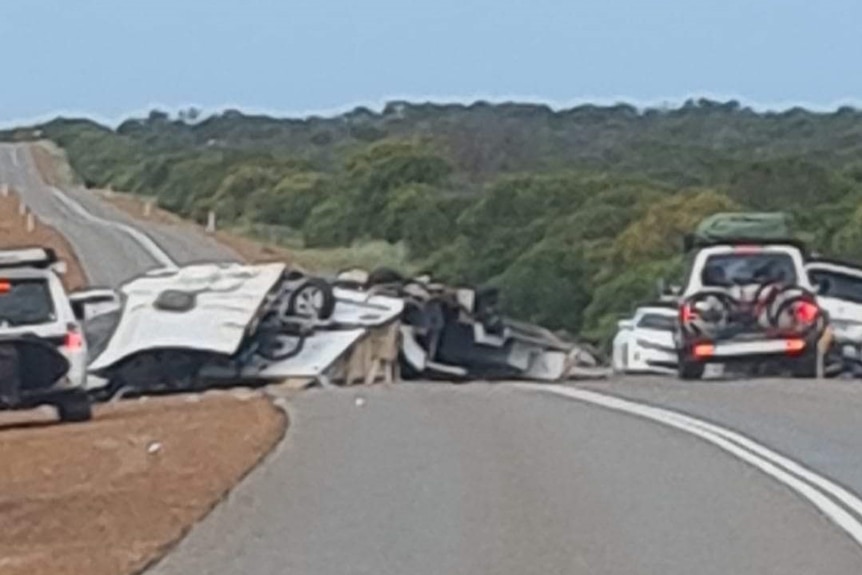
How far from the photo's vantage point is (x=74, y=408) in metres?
26.5

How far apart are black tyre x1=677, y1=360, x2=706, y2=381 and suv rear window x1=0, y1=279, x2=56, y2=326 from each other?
883cm

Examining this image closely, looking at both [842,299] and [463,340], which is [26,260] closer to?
[463,340]

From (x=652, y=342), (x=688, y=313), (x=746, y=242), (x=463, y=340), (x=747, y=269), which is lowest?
(x=463, y=340)

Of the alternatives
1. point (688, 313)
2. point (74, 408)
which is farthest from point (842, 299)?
point (74, 408)

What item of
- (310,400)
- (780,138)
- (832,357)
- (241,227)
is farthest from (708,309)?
(780,138)

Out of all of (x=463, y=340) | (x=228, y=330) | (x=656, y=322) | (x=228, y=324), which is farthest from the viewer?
(x=463, y=340)

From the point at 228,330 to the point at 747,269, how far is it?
22.3ft

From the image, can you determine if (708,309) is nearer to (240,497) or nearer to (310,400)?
(310,400)

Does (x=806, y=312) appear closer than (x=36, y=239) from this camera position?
Yes

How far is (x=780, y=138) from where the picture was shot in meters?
187

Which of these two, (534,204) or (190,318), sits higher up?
(190,318)

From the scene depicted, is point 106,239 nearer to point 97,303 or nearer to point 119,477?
point 97,303

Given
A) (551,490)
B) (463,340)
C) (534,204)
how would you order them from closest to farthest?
(551,490)
(463,340)
(534,204)

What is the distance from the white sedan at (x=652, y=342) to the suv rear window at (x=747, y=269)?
3.01 m
